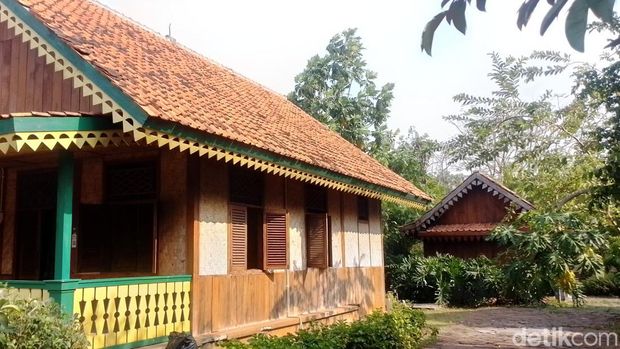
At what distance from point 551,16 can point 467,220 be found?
21206mm

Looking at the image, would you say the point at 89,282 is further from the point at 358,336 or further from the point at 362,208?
the point at 362,208

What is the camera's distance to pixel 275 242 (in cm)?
879

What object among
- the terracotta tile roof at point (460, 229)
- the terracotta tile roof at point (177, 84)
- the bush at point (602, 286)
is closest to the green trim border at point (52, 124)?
the terracotta tile roof at point (177, 84)

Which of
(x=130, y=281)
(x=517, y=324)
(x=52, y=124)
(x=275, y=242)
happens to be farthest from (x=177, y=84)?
(x=517, y=324)

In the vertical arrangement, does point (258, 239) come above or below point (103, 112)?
below

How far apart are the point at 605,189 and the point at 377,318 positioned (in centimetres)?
473

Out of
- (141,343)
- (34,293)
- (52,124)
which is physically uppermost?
(52,124)

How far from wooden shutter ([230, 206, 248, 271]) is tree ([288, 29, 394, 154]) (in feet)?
48.8

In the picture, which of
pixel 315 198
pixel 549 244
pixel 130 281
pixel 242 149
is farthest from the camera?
pixel 549 244

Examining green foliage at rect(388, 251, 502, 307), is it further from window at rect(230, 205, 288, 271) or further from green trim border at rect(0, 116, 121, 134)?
green trim border at rect(0, 116, 121, 134)

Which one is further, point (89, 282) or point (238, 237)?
point (238, 237)

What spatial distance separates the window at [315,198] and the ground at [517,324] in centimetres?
344

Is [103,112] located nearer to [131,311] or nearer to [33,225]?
[131,311]

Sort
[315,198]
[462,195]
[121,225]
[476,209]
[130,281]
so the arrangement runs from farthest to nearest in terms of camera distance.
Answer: [462,195]
[476,209]
[315,198]
[121,225]
[130,281]
